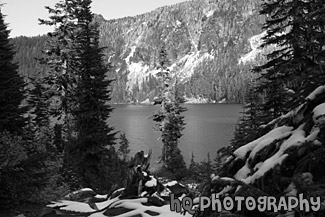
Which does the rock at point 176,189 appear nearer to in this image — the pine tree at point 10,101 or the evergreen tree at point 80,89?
the pine tree at point 10,101

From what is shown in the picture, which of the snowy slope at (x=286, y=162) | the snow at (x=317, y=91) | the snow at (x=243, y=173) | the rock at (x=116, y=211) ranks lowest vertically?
the rock at (x=116, y=211)

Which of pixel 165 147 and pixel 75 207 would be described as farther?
pixel 165 147

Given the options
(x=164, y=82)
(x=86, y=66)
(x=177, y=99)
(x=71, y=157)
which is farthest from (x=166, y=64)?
(x=71, y=157)

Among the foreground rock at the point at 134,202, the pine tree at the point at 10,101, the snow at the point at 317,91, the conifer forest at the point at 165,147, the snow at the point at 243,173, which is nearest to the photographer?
the conifer forest at the point at 165,147

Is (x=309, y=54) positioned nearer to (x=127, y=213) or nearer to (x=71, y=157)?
(x=127, y=213)

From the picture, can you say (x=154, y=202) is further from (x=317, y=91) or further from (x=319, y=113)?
(x=319, y=113)

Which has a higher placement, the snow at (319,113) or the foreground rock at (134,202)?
the snow at (319,113)

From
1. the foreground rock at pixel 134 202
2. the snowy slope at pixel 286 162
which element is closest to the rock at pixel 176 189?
the foreground rock at pixel 134 202

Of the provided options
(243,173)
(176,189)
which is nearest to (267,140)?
(243,173)

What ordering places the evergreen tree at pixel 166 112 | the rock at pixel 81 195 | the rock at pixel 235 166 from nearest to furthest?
the rock at pixel 235 166 < the rock at pixel 81 195 < the evergreen tree at pixel 166 112

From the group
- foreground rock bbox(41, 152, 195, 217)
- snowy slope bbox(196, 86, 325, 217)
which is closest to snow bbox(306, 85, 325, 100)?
snowy slope bbox(196, 86, 325, 217)

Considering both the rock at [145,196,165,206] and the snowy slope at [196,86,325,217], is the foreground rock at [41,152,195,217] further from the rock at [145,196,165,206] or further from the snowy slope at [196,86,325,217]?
the snowy slope at [196,86,325,217]

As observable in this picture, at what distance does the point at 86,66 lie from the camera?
59.9 feet

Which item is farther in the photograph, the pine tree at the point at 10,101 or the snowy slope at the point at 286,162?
the pine tree at the point at 10,101
